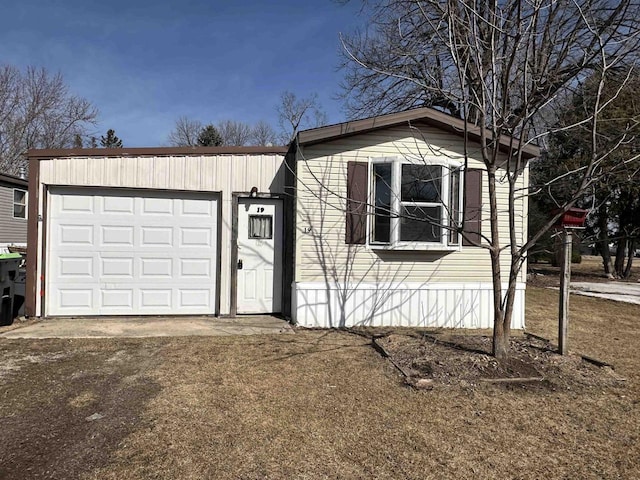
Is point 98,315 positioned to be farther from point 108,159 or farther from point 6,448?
point 6,448

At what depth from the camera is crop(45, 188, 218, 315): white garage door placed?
7.15 meters

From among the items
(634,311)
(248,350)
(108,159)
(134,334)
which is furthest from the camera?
(634,311)

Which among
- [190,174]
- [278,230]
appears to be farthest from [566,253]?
[190,174]

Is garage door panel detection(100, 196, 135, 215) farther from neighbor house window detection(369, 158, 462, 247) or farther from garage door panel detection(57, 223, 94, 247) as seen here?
neighbor house window detection(369, 158, 462, 247)

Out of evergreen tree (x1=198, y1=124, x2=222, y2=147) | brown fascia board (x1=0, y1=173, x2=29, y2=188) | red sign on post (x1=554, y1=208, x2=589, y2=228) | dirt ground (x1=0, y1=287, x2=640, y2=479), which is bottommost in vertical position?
dirt ground (x1=0, y1=287, x2=640, y2=479)

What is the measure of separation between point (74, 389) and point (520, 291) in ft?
20.8

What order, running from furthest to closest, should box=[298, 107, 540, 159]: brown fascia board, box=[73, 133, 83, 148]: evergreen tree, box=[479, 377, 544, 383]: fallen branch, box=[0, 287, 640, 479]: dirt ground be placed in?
box=[73, 133, 83, 148]: evergreen tree → box=[298, 107, 540, 159]: brown fascia board → box=[479, 377, 544, 383]: fallen branch → box=[0, 287, 640, 479]: dirt ground

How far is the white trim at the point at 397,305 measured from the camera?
7.00 m

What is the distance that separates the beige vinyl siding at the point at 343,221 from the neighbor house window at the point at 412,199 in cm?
20

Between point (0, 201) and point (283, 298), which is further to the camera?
point (0, 201)

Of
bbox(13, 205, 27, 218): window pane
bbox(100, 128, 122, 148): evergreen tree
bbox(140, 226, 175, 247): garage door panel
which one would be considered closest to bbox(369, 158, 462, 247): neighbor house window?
bbox(140, 226, 175, 247): garage door panel

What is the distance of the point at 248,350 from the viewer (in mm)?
5527

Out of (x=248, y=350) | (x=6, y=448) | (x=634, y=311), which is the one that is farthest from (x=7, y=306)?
(x=634, y=311)

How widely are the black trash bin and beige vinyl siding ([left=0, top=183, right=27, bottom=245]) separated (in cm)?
945
